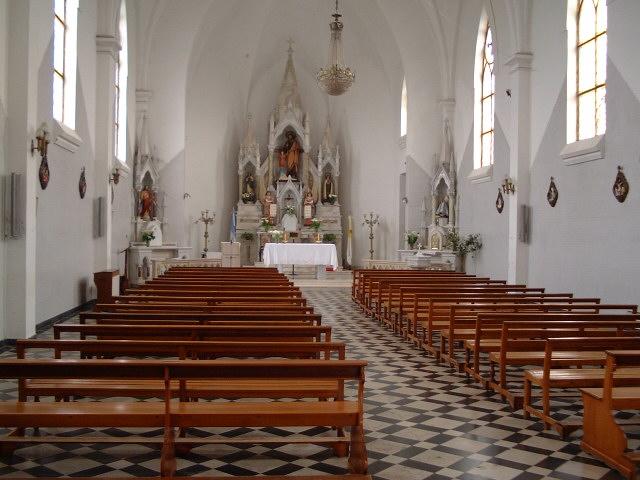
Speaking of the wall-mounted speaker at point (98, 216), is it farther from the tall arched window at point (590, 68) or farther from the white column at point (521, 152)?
the tall arched window at point (590, 68)

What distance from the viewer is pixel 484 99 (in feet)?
63.4

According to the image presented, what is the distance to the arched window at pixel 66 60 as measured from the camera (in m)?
12.8

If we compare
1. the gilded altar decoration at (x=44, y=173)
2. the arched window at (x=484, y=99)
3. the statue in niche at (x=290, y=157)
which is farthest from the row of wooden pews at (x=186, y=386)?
the statue in niche at (x=290, y=157)

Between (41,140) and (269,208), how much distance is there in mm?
16169

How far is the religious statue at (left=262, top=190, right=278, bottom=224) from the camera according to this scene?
26.0m

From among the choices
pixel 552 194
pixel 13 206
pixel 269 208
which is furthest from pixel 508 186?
pixel 269 208

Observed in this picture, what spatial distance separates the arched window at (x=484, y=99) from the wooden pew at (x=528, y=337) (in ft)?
39.5

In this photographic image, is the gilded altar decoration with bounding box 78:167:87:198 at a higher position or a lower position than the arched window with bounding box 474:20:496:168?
lower

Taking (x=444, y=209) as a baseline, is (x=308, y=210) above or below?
above

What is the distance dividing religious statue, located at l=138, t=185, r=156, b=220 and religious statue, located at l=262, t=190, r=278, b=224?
19.1ft

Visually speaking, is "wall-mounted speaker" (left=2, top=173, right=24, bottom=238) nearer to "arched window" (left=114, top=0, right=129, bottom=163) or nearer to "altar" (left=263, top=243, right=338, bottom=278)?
"arched window" (left=114, top=0, right=129, bottom=163)

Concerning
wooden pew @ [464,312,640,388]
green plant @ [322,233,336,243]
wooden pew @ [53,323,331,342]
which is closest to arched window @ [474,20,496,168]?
green plant @ [322,233,336,243]

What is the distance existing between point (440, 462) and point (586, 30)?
1173cm

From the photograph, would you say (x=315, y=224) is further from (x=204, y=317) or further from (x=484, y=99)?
(x=204, y=317)
